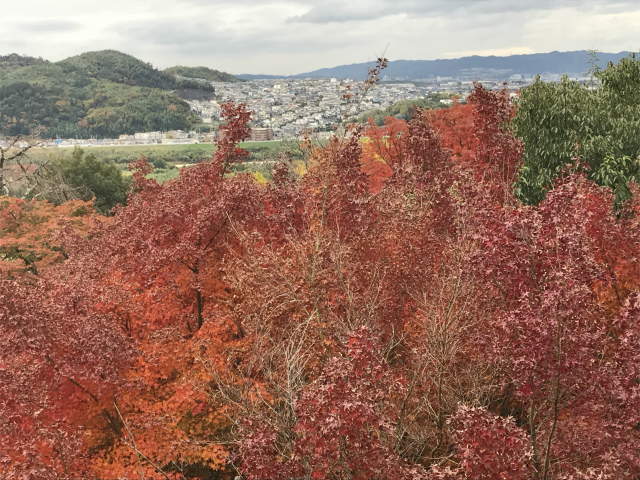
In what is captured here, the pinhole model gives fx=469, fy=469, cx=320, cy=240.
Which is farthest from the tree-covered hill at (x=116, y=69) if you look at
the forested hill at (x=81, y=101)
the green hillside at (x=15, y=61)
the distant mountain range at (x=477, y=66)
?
the distant mountain range at (x=477, y=66)

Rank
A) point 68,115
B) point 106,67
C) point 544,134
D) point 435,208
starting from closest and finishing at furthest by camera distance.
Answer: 1. point 435,208
2. point 544,134
3. point 68,115
4. point 106,67

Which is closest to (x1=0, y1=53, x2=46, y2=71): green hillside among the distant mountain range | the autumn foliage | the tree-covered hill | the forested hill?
the forested hill

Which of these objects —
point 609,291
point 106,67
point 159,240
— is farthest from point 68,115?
point 609,291

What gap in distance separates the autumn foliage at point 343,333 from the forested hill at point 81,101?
342 ft

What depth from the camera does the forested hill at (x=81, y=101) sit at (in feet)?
360

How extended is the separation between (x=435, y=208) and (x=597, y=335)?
844 cm

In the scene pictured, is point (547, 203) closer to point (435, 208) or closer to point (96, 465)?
point (435, 208)

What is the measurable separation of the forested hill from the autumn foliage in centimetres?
10434

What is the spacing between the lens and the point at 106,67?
A: 506 feet

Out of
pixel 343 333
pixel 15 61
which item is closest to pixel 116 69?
pixel 15 61

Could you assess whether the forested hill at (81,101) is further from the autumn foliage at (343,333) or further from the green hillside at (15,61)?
the autumn foliage at (343,333)

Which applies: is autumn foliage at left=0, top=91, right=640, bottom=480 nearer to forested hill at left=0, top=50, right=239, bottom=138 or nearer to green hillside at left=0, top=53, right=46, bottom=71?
forested hill at left=0, top=50, right=239, bottom=138

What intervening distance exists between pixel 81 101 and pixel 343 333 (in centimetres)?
13552

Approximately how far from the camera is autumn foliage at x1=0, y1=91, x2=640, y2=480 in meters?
6.58
